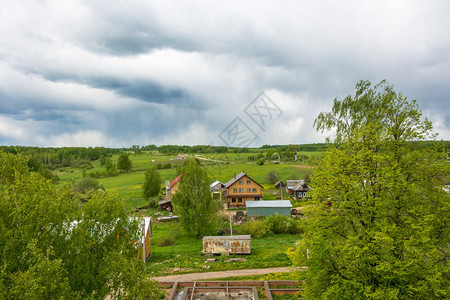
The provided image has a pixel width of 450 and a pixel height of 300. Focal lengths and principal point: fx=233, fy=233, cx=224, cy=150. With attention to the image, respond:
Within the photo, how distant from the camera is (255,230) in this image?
108ft

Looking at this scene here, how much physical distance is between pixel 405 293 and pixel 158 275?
18200 mm

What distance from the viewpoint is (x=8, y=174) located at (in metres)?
11.4

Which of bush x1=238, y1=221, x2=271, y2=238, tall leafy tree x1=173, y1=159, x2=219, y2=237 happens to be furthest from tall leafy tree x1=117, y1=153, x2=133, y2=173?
bush x1=238, y1=221, x2=271, y2=238

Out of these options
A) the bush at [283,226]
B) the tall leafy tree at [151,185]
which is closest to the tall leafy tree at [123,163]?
the tall leafy tree at [151,185]

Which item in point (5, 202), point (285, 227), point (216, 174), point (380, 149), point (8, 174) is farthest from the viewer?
point (216, 174)

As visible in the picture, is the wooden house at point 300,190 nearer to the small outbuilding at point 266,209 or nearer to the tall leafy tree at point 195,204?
the small outbuilding at point 266,209

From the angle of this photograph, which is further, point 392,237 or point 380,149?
point 380,149

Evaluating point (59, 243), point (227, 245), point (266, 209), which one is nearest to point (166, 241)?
point (227, 245)

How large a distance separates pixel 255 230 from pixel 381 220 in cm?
2298

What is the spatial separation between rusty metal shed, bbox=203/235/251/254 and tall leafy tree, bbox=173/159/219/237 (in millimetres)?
5561

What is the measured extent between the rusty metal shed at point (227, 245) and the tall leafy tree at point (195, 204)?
5.56 metres

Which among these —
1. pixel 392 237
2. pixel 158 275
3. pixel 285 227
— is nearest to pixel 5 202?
pixel 158 275

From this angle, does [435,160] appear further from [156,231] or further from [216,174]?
[216,174]

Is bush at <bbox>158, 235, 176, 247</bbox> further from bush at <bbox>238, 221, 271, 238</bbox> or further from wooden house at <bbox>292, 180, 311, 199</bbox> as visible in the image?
wooden house at <bbox>292, 180, 311, 199</bbox>
